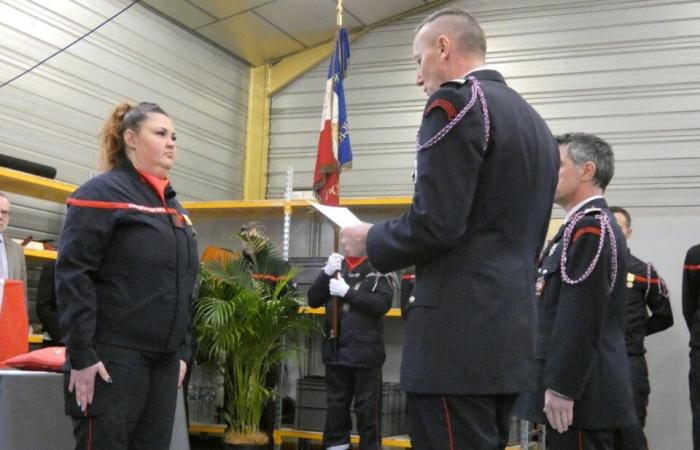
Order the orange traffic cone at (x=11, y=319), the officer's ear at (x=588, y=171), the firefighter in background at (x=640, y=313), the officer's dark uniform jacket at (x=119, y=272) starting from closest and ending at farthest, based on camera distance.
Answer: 1. the officer's dark uniform jacket at (x=119, y=272)
2. the officer's ear at (x=588, y=171)
3. the orange traffic cone at (x=11, y=319)
4. the firefighter in background at (x=640, y=313)

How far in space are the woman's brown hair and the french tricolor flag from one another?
305 centimetres

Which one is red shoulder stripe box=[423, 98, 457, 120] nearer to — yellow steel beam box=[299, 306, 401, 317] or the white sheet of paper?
the white sheet of paper

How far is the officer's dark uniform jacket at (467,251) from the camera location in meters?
1.64

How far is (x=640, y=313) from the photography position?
5617 millimetres

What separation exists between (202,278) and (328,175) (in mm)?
1329

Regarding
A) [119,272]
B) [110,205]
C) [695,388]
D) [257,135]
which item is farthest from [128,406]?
[257,135]

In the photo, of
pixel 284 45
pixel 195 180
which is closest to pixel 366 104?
pixel 284 45

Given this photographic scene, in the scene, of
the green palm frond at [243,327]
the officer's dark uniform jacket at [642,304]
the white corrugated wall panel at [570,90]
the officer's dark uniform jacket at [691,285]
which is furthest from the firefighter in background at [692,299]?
the green palm frond at [243,327]

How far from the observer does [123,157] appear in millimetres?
2873

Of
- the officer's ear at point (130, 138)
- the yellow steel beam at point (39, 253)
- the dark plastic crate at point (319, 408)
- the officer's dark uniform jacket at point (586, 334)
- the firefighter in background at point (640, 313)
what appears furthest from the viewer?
the dark plastic crate at point (319, 408)

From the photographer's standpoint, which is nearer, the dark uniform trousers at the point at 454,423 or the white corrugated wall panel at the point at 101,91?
A: the dark uniform trousers at the point at 454,423

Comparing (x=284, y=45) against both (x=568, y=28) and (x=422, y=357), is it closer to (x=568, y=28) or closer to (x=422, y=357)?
(x=568, y=28)

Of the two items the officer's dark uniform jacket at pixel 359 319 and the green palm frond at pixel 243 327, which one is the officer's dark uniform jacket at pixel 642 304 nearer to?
the officer's dark uniform jacket at pixel 359 319

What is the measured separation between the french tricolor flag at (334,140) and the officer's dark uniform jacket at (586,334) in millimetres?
3429
